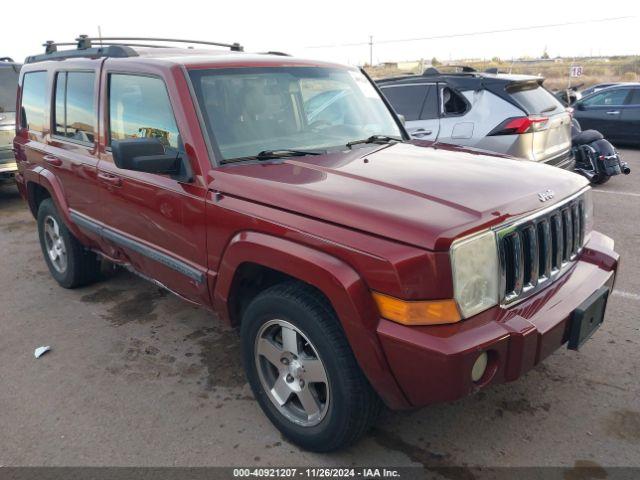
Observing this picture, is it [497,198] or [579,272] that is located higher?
[497,198]

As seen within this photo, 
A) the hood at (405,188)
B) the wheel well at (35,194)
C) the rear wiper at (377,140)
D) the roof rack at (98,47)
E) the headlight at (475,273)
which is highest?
the roof rack at (98,47)

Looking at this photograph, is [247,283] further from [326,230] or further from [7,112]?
[7,112]

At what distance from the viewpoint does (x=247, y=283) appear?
9.78ft

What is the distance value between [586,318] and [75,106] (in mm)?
3722

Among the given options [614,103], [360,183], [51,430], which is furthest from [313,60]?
[614,103]

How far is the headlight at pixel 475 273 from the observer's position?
7.03 feet

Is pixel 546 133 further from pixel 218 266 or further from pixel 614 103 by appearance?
pixel 614 103

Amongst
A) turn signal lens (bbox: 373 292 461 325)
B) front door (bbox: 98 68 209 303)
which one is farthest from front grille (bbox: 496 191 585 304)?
front door (bbox: 98 68 209 303)

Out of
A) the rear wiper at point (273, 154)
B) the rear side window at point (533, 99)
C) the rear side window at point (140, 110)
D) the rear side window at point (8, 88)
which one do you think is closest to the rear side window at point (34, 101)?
the rear side window at point (140, 110)

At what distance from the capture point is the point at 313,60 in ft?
12.5

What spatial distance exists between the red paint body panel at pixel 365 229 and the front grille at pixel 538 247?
6 cm

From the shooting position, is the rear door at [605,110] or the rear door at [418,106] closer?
the rear door at [418,106]

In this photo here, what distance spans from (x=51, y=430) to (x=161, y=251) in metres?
1.15

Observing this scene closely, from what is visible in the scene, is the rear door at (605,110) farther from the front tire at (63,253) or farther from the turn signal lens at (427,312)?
the turn signal lens at (427,312)
